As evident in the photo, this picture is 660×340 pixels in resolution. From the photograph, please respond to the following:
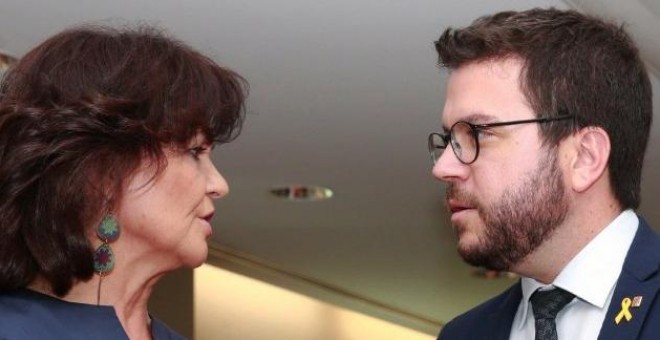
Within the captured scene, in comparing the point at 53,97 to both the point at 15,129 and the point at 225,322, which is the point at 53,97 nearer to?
the point at 15,129

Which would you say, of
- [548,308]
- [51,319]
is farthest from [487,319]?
[51,319]

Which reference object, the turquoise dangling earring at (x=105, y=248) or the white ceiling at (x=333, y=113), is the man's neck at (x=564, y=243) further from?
the white ceiling at (x=333, y=113)

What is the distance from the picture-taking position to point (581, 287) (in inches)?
89.5

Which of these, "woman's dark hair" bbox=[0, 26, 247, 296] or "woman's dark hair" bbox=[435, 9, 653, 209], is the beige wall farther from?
"woman's dark hair" bbox=[0, 26, 247, 296]

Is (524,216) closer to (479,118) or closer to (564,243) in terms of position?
(564,243)

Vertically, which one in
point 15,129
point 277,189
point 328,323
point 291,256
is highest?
point 15,129

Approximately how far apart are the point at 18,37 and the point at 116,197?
6.69 feet

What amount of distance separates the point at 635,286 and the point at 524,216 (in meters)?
0.24

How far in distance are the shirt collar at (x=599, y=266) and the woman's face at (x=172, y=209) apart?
2.12ft

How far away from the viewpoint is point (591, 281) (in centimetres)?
227

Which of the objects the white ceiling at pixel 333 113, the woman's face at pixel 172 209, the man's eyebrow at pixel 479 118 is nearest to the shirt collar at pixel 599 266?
the man's eyebrow at pixel 479 118

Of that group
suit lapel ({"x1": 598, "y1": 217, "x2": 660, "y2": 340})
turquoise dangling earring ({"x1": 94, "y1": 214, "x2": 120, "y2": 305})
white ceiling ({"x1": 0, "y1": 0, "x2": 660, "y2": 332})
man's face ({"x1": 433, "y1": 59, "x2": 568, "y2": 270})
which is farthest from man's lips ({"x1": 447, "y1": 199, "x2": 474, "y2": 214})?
white ceiling ({"x1": 0, "y1": 0, "x2": 660, "y2": 332})

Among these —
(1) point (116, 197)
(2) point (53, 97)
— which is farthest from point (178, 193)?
(2) point (53, 97)

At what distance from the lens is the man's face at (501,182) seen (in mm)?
2336
